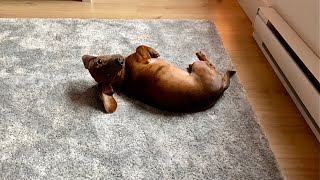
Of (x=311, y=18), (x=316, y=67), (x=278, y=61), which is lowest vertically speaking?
(x=278, y=61)

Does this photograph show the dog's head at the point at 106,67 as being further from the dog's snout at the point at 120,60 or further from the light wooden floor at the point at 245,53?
the light wooden floor at the point at 245,53

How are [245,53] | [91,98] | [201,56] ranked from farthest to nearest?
[245,53] < [201,56] < [91,98]

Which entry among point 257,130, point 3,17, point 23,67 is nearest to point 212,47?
point 257,130

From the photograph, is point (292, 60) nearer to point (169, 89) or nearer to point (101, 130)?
point (169, 89)

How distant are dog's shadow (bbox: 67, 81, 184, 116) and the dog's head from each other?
10 centimetres

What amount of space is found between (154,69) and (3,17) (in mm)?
1132

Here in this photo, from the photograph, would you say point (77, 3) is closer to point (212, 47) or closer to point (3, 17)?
point (3, 17)

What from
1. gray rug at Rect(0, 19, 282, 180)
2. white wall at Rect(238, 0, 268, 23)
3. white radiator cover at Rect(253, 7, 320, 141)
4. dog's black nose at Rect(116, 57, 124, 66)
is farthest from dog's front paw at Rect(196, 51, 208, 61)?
white wall at Rect(238, 0, 268, 23)

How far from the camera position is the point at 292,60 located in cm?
134

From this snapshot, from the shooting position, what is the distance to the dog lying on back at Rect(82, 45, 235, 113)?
1.16m

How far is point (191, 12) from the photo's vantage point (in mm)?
2025

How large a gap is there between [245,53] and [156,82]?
656 millimetres

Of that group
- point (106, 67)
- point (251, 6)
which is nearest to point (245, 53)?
point (251, 6)

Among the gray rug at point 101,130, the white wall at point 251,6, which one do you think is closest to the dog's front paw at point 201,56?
the gray rug at point 101,130
